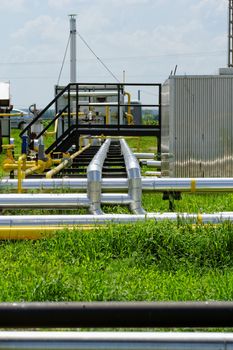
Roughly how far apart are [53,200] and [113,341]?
5110mm

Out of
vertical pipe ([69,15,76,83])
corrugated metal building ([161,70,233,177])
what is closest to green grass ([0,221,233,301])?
corrugated metal building ([161,70,233,177])

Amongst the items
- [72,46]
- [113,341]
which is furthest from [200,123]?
[72,46]

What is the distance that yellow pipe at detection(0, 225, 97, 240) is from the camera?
22.4 ft

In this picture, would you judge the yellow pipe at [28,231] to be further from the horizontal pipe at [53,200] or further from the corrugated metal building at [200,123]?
the corrugated metal building at [200,123]

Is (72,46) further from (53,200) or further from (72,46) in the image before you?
(53,200)

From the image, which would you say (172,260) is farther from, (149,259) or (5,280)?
(5,280)

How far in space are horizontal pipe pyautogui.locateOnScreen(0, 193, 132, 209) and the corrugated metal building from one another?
127 inches

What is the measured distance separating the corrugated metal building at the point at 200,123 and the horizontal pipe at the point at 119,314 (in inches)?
327

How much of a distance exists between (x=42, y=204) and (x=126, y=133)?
803 centimetres

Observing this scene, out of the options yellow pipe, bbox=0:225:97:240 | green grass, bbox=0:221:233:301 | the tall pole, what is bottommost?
green grass, bbox=0:221:233:301

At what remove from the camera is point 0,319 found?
2.66 meters

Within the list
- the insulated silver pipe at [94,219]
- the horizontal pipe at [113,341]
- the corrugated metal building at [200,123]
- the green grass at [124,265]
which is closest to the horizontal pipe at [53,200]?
the insulated silver pipe at [94,219]

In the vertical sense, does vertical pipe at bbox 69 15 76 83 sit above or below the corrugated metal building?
above

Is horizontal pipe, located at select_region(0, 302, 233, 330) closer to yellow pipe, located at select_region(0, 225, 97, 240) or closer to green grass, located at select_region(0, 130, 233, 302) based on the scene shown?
green grass, located at select_region(0, 130, 233, 302)
